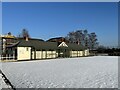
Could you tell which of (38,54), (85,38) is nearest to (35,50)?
(38,54)

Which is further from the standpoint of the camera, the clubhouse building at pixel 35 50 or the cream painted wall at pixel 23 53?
the clubhouse building at pixel 35 50

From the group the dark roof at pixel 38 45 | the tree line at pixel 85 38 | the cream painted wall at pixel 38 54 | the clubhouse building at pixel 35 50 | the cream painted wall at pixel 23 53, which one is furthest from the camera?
the tree line at pixel 85 38

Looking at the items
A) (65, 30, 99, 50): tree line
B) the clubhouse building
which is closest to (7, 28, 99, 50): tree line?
(65, 30, 99, 50): tree line

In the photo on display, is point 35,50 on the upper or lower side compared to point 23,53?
upper

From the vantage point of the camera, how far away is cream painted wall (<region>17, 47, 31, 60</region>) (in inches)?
1394

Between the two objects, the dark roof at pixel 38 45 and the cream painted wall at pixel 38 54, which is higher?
the dark roof at pixel 38 45

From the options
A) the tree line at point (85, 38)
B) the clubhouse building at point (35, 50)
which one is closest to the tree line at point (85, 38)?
the tree line at point (85, 38)

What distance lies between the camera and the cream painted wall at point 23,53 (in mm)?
35406

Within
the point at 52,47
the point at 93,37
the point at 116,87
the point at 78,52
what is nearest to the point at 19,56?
the point at 52,47

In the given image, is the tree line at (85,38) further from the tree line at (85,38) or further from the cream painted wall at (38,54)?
the cream painted wall at (38,54)

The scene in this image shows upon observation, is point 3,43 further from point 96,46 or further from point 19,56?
point 96,46

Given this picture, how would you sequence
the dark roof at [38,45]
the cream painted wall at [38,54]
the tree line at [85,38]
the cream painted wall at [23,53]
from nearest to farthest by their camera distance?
the cream painted wall at [23,53] → the dark roof at [38,45] → the cream painted wall at [38,54] → the tree line at [85,38]

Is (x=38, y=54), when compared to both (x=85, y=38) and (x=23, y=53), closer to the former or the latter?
(x=23, y=53)

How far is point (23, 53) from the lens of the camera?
36062 millimetres
